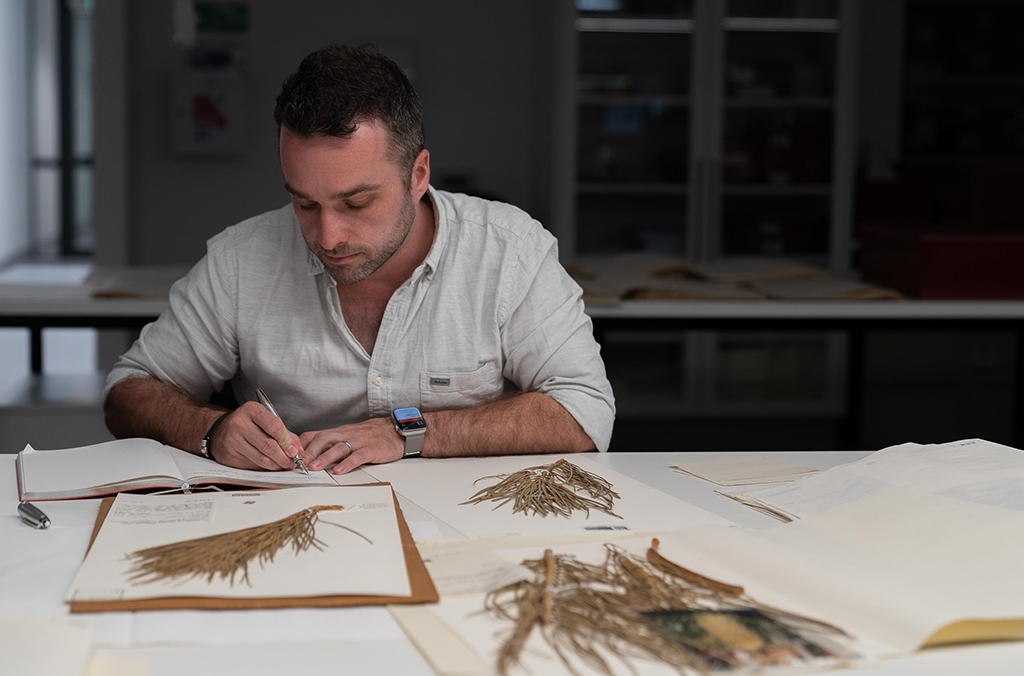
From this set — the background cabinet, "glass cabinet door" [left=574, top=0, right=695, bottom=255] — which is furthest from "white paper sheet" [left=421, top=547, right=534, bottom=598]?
"glass cabinet door" [left=574, top=0, right=695, bottom=255]

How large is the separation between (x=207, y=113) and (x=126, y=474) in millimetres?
3759

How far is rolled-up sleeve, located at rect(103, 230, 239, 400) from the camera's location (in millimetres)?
1678

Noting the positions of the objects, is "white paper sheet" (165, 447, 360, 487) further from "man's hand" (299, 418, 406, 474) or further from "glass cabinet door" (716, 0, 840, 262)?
"glass cabinet door" (716, 0, 840, 262)

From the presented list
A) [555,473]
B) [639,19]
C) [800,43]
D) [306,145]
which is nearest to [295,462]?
[555,473]

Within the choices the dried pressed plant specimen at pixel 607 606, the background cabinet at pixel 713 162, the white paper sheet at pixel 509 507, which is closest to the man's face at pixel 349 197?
the white paper sheet at pixel 509 507

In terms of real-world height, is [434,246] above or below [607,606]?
above

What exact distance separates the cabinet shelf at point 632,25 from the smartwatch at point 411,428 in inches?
136

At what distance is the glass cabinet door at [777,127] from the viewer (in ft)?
15.3

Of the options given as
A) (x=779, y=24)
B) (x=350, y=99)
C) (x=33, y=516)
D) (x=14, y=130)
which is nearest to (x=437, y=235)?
(x=350, y=99)

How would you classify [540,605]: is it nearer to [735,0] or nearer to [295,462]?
[295,462]

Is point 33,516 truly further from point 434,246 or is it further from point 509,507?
point 434,246

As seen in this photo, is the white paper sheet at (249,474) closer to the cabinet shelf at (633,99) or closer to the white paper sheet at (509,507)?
the white paper sheet at (509,507)

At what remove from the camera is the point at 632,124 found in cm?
474

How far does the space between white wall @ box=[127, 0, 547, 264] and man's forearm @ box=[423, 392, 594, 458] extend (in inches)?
137
